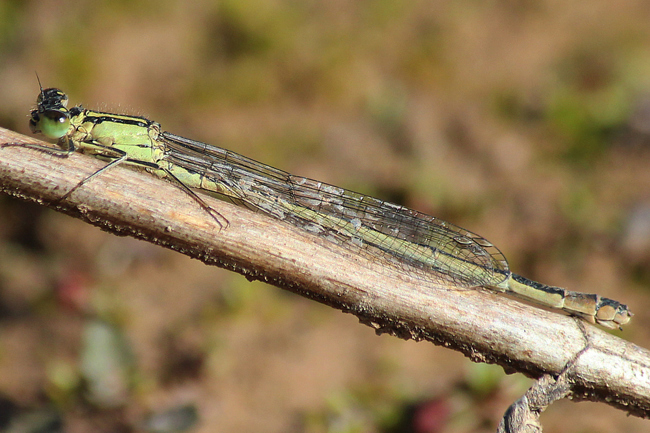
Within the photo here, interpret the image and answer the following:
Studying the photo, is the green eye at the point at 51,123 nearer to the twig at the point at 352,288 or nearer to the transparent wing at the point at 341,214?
the transparent wing at the point at 341,214

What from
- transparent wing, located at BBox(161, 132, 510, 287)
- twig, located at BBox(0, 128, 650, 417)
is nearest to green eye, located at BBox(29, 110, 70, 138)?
transparent wing, located at BBox(161, 132, 510, 287)

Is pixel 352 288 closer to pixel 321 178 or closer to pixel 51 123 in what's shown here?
pixel 51 123

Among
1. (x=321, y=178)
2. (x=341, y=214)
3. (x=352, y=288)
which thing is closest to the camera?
(x=352, y=288)

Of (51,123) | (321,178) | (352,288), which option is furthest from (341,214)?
(321,178)

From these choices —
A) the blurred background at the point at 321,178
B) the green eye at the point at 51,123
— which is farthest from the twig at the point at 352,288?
the blurred background at the point at 321,178

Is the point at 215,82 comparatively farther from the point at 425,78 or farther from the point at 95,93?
the point at 425,78

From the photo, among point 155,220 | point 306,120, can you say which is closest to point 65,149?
point 155,220
